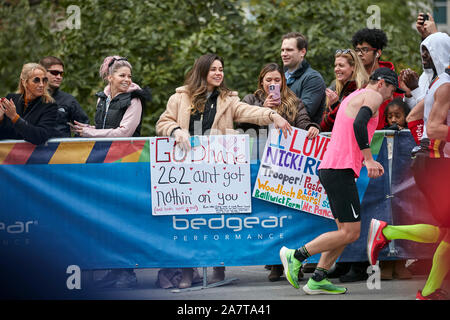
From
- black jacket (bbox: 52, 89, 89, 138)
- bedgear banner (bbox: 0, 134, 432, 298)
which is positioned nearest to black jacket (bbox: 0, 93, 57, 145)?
bedgear banner (bbox: 0, 134, 432, 298)

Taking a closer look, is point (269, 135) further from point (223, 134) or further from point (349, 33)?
point (349, 33)

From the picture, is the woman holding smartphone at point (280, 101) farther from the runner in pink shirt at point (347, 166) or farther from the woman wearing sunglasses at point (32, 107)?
the woman wearing sunglasses at point (32, 107)

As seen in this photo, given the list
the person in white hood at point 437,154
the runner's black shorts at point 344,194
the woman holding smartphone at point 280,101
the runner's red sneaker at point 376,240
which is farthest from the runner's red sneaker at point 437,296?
the woman holding smartphone at point 280,101

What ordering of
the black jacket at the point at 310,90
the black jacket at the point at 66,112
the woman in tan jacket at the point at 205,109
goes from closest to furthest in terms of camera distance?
the woman in tan jacket at the point at 205,109 < the black jacket at the point at 310,90 < the black jacket at the point at 66,112

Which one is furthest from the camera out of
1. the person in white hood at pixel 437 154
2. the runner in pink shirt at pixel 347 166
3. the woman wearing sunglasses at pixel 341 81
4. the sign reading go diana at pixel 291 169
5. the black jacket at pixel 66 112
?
the black jacket at pixel 66 112

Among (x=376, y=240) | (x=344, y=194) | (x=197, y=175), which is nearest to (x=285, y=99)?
(x=197, y=175)

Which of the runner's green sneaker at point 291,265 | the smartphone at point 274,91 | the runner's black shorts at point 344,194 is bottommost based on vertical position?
the runner's green sneaker at point 291,265

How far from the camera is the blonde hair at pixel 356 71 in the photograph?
7.54m

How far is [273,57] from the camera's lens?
1243 centimetres

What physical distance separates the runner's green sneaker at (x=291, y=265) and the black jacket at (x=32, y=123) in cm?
264

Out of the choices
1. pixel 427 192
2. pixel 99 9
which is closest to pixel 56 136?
pixel 427 192

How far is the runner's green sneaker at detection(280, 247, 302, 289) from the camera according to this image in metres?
7.07

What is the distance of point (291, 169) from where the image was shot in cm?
766

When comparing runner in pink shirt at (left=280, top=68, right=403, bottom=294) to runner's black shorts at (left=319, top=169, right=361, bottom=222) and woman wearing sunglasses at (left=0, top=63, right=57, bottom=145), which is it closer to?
runner's black shorts at (left=319, top=169, right=361, bottom=222)
